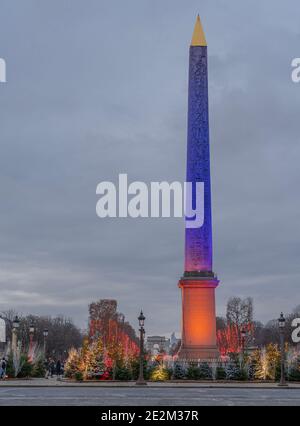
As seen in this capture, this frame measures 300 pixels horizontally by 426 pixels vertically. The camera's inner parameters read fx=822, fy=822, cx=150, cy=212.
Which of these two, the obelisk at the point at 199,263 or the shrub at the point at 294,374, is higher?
the obelisk at the point at 199,263

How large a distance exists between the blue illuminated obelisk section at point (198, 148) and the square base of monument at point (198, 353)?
15.0 feet

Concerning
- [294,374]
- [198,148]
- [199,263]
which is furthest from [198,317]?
[198,148]

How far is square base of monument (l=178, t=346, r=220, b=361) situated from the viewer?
4619 cm

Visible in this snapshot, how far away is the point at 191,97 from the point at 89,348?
16.5 meters

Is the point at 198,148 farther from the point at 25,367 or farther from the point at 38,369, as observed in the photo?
the point at 25,367

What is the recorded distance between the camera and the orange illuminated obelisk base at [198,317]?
46.2 metres

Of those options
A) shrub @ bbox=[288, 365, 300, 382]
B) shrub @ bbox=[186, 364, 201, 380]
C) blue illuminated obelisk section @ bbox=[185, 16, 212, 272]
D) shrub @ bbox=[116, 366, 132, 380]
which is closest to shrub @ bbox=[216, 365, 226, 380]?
shrub @ bbox=[186, 364, 201, 380]

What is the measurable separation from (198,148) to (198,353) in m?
11.6

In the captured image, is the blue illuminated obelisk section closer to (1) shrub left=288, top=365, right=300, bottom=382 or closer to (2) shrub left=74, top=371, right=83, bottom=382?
(1) shrub left=288, top=365, right=300, bottom=382

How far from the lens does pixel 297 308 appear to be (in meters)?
154

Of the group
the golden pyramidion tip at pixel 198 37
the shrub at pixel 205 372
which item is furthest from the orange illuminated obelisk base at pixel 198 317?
the golden pyramidion tip at pixel 198 37

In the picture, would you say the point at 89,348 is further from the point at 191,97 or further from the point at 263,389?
the point at 191,97

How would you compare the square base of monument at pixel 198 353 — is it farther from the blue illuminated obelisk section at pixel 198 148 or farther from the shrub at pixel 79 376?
the shrub at pixel 79 376
